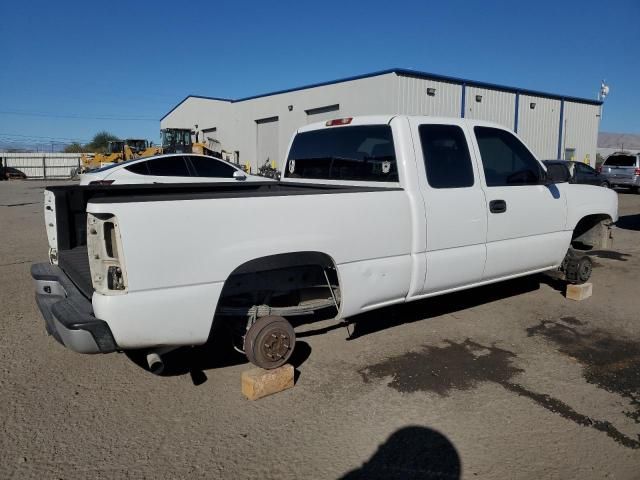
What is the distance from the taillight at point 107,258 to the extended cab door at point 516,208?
3319 mm

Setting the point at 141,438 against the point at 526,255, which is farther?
the point at 526,255

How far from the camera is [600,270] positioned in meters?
7.97

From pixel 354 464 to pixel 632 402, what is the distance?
86.0 inches

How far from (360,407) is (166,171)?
9651 millimetres

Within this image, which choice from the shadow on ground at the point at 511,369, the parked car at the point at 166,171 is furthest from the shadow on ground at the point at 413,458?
the parked car at the point at 166,171

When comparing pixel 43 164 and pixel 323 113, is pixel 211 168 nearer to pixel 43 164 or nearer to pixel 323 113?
pixel 323 113

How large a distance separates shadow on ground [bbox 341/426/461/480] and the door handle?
2.33 m

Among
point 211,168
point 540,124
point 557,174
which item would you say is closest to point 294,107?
point 540,124

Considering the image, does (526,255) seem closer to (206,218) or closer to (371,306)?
(371,306)

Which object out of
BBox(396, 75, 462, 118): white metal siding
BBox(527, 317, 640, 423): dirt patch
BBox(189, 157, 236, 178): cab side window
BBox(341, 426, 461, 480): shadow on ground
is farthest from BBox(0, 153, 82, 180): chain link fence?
BBox(341, 426, 461, 480): shadow on ground

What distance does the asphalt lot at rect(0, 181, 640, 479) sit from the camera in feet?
9.59

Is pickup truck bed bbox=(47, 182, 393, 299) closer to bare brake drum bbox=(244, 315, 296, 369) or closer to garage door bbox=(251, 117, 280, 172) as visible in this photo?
bare brake drum bbox=(244, 315, 296, 369)

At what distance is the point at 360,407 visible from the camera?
3.56m

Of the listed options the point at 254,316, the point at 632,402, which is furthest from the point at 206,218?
the point at 632,402
